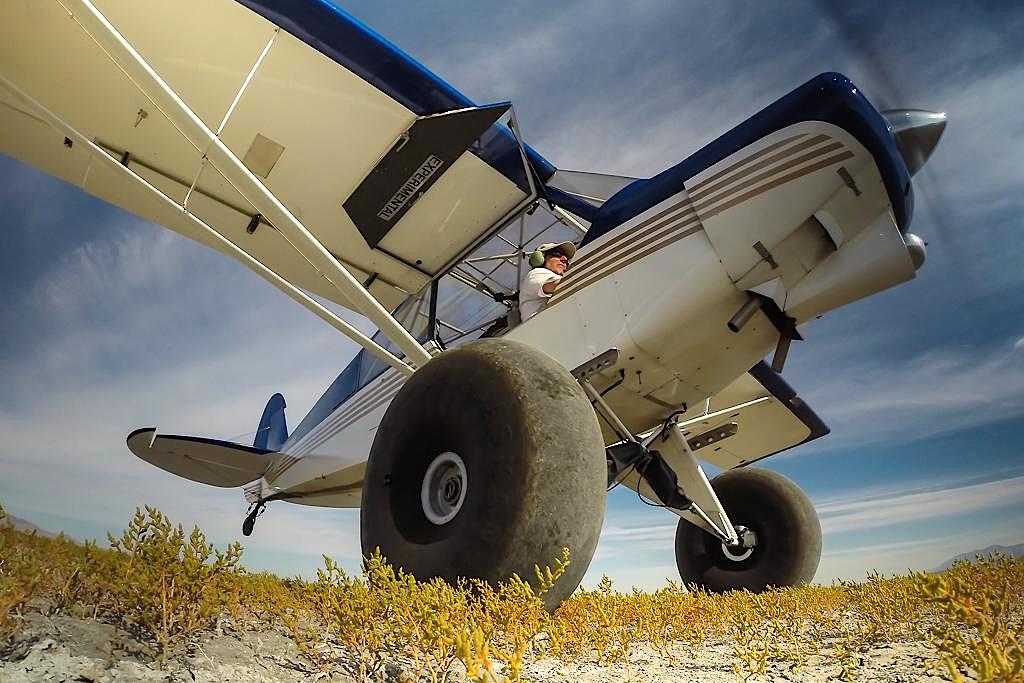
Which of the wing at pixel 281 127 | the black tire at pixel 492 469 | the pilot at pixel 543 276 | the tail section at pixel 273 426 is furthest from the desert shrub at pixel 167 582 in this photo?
the tail section at pixel 273 426

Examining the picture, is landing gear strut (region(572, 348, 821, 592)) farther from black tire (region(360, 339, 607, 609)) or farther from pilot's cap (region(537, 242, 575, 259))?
black tire (region(360, 339, 607, 609))

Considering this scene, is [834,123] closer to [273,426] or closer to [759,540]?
[759,540]

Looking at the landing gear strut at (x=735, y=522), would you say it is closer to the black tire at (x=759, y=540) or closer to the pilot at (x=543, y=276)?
the black tire at (x=759, y=540)

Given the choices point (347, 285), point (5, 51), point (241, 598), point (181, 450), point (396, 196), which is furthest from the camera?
point (181, 450)

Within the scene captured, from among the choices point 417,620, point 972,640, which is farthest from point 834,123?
point 417,620

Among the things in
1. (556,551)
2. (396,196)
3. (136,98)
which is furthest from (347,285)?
(136,98)

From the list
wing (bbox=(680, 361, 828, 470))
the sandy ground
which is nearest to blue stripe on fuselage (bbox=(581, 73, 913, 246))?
the sandy ground

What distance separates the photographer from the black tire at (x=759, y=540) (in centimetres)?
470

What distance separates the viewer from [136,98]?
3352mm

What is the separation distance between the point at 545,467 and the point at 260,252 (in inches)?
154

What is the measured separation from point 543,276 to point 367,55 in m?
1.64

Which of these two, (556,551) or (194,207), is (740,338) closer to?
(556,551)

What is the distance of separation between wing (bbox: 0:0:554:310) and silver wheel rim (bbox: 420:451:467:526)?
1856mm

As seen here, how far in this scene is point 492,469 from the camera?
177 cm
